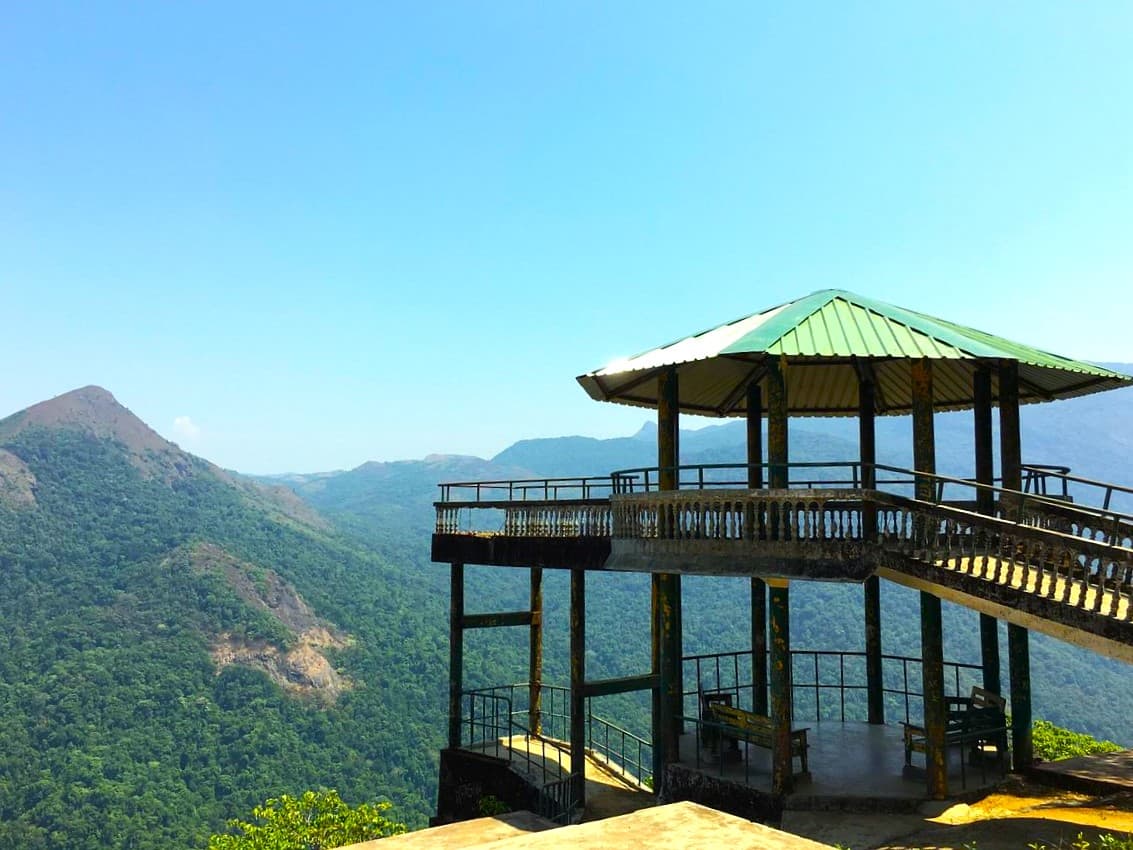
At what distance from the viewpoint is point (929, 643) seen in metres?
15.9

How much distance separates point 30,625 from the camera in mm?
133875

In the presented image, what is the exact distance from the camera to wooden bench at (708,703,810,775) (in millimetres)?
16141

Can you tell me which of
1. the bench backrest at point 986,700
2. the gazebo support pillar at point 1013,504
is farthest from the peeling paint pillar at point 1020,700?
the bench backrest at point 986,700

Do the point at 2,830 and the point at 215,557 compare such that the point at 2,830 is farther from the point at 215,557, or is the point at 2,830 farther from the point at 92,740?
the point at 215,557

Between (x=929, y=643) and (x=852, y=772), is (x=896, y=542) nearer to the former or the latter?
(x=929, y=643)

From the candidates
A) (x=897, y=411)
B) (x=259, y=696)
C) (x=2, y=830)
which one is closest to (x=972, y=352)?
(x=897, y=411)

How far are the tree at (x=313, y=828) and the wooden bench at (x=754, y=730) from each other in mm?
15189

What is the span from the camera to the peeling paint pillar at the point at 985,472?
1712cm

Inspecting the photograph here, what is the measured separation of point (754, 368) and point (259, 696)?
120085 millimetres

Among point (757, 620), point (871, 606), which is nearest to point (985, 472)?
point (871, 606)

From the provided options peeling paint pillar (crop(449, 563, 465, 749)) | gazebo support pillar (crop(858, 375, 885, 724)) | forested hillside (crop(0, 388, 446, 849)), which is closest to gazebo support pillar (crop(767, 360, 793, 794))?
gazebo support pillar (crop(858, 375, 885, 724))

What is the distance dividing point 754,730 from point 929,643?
3.60m

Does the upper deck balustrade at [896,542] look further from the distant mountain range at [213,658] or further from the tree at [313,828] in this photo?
the distant mountain range at [213,658]

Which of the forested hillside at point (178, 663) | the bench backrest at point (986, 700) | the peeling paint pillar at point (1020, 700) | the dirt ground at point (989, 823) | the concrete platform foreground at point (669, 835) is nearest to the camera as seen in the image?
the concrete platform foreground at point (669, 835)
